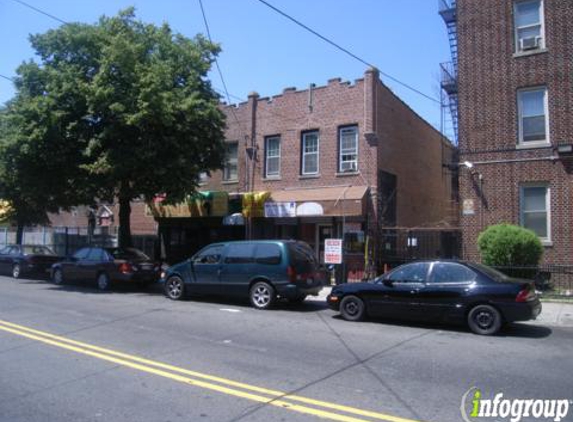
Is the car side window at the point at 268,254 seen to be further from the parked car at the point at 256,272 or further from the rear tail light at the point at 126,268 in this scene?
the rear tail light at the point at 126,268

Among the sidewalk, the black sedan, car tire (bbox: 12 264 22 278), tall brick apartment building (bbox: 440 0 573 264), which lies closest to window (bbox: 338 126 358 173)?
tall brick apartment building (bbox: 440 0 573 264)

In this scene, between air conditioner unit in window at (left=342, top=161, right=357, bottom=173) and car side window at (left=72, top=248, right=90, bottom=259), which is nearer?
car side window at (left=72, top=248, right=90, bottom=259)

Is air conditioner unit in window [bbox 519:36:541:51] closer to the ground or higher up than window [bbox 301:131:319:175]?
higher up

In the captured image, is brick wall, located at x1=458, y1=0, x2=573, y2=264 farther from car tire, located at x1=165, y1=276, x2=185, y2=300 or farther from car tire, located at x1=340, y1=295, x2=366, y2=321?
car tire, located at x1=165, y1=276, x2=185, y2=300

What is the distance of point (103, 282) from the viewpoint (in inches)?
674

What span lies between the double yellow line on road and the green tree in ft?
28.1

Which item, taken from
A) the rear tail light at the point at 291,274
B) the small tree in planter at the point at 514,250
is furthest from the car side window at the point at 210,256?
the small tree in planter at the point at 514,250

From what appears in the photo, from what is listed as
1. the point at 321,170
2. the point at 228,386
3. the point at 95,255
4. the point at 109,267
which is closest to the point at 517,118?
the point at 321,170

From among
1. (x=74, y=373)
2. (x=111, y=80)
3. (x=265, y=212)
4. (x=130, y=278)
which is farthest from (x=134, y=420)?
(x=265, y=212)

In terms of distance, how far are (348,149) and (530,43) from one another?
23.5 ft

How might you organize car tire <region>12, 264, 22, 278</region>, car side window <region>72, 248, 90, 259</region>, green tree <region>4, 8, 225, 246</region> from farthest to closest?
1. car tire <region>12, 264, 22, 278</region>
2. car side window <region>72, 248, 90, 259</region>
3. green tree <region>4, 8, 225, 246</region>

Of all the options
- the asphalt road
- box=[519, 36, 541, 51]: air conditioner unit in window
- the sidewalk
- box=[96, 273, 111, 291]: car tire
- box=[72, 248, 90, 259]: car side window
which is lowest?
the asphalt road

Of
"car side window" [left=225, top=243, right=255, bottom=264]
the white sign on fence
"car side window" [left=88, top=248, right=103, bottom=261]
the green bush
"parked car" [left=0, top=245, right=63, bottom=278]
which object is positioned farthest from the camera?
"parked car" [left=0, top=245, right=63, bottom=278]

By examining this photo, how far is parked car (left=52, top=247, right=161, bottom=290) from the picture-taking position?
1666 cm
